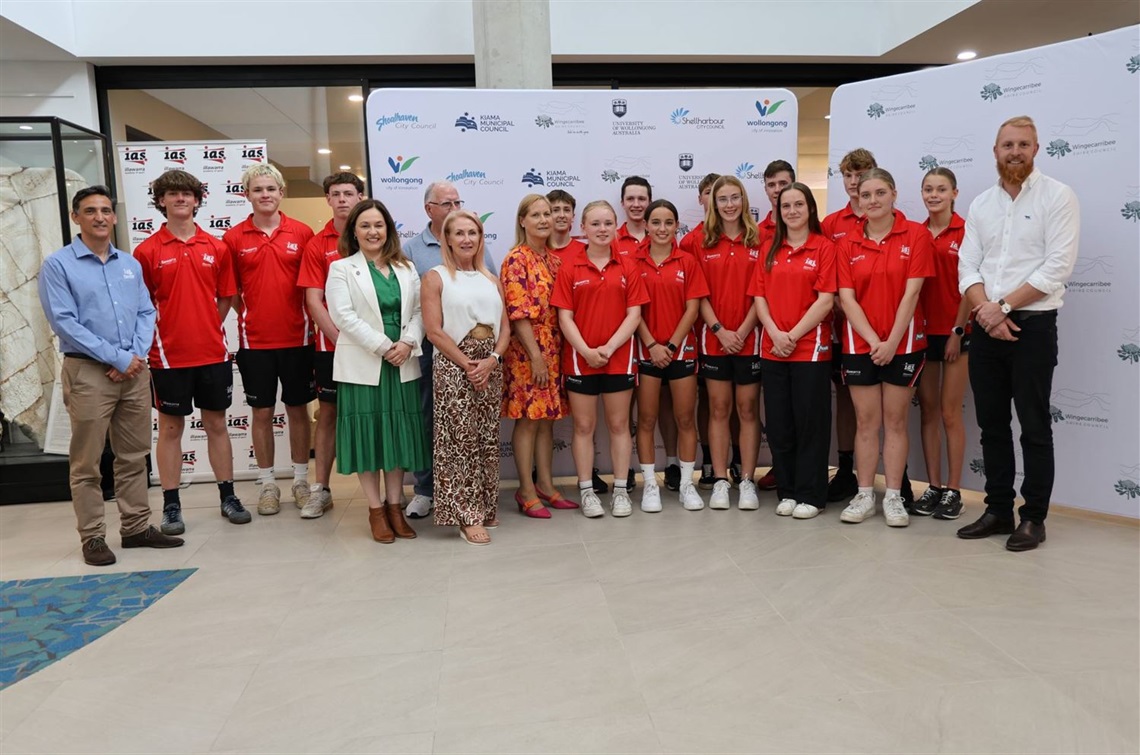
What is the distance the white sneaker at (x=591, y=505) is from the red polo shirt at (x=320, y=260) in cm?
156

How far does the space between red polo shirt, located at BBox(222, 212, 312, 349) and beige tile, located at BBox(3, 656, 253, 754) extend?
2.03 meters

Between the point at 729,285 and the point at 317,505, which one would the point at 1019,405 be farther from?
the point at 317,505

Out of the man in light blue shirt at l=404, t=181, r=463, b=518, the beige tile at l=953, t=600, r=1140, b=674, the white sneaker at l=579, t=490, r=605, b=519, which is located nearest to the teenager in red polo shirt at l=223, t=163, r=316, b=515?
the man in light blue shirt at l=404, t=181, r=463, b=518

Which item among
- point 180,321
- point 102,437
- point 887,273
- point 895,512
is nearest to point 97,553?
point 102,437

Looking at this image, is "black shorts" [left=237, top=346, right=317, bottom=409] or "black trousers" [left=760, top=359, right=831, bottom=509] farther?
"black shorts" [left=237, top=346, right=317, bottom=409]

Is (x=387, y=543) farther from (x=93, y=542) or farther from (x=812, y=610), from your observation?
(x=812, y=610)

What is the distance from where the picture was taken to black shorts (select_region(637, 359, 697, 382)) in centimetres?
418

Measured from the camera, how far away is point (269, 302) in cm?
416

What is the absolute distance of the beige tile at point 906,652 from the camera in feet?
7.67

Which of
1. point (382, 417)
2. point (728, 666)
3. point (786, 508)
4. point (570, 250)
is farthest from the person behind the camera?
point (570, 250)

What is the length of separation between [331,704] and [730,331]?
108 inches

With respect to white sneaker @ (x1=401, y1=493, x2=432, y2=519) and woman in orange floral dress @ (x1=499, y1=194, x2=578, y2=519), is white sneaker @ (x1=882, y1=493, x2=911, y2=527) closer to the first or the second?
woman in orange floral dress @ (x1=499, y1=194, x2=578, y2=519)

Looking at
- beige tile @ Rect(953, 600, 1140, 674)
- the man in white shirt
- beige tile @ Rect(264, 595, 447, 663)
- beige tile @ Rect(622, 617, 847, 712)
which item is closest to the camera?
beige tile @ Rect(622, 617, 847, 712)

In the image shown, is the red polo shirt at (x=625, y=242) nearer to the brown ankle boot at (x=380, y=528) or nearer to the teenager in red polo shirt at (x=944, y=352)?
the teenager in red polo shirt at (x=944, y=352)
